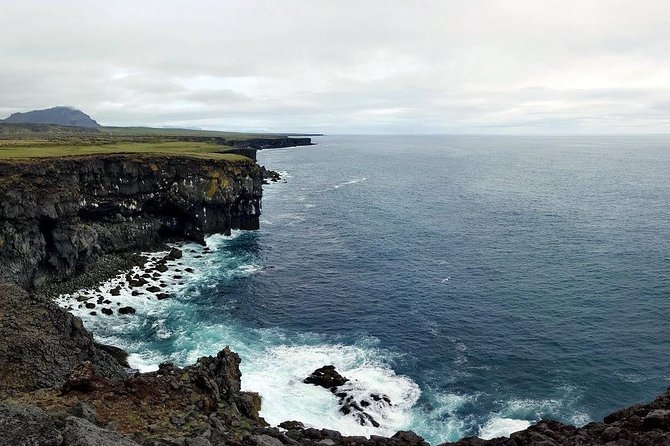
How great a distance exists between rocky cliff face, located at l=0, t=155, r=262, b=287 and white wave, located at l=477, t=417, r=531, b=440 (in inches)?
1858

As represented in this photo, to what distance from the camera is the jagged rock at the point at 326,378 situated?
134ft

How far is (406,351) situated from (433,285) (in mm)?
18048

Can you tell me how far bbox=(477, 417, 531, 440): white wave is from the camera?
34781 mm

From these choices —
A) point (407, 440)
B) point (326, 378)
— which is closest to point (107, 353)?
point (326, 378)

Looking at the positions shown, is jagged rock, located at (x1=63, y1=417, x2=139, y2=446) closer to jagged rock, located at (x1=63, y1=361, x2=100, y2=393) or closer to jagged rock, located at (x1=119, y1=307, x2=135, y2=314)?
jagged rock, located at (x1=63, y1=361, x2=100, y2=393)

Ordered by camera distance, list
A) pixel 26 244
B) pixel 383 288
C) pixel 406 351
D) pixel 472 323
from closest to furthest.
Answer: pixel 406 351 < pixel 472 323 < pixel 26 244 < pixel 383 288

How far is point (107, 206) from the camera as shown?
76.3 metres

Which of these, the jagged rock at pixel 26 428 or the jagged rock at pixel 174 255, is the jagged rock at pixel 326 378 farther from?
the jagged rock at pixel 174 255

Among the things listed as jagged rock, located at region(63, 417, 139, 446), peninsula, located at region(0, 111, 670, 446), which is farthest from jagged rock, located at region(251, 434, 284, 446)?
jagged rock, located at region(63, 417, 139, 446)

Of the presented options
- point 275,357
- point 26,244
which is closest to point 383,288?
point 275,357

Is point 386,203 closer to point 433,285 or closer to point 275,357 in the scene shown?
point 433,285

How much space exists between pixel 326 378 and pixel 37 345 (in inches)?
853

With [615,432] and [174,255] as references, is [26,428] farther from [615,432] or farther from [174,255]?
[174,255]

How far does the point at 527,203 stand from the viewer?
119625 millimetres
